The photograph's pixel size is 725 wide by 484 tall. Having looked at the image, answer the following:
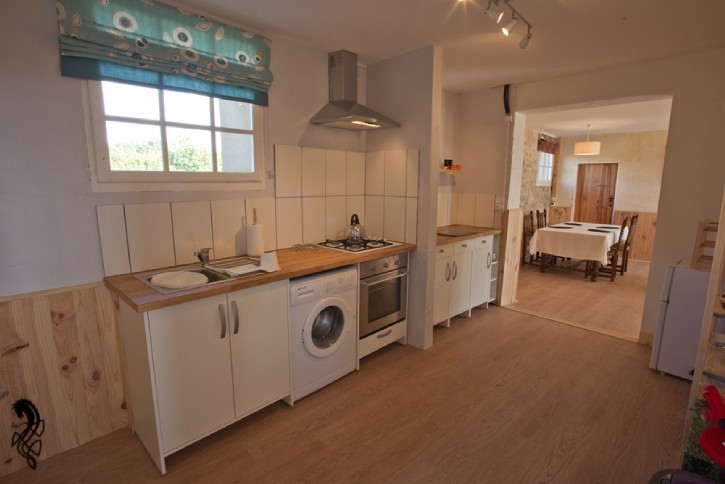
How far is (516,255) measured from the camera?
414 cm

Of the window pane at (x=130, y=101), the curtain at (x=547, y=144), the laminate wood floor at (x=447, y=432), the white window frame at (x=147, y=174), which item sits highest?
the curtain at (x=547, y=144)

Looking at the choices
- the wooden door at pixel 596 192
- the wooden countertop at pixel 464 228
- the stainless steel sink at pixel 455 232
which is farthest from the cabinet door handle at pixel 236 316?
the wooden door at pixel 596 192

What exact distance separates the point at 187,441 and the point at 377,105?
2.67 meters

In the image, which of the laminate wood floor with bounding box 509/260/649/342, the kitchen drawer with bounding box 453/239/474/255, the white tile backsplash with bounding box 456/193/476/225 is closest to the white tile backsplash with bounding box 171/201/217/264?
the kitchen drawer with bounding box 453/239/474/255

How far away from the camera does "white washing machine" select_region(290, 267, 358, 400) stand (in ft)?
7.20

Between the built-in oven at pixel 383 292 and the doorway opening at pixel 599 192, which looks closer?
the built-in oven at pixel 383 292

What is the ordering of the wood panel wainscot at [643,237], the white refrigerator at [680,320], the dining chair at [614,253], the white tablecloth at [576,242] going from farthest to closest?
1. the wood panel wainscot at [643,237]
2. the dining chair at [614,253]
3. the white tablecloth at [576,242]
4. the white refrigerator at [680,320]

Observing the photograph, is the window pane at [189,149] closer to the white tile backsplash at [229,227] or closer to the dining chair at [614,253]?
the white tile backsplash at [229,227]

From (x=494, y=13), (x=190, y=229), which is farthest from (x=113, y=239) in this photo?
(x=494, y=13)

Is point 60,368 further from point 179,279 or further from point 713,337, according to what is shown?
point 713,337

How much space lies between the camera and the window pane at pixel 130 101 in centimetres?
190

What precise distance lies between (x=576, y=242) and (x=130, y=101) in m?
5.27

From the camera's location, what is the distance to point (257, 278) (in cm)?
192

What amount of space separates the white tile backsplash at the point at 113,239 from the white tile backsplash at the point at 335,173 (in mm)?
1453
